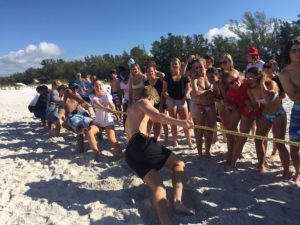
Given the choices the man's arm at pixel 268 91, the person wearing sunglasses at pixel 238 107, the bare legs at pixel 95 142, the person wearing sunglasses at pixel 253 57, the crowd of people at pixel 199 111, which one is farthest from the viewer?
the person wearing sunglasses at pixel 253 57

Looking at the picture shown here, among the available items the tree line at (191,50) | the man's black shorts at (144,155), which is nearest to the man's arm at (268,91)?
the man's black shorts at (144,155)

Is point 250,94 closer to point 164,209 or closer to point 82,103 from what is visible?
point 164,209

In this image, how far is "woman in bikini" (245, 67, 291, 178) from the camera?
362 centimetres

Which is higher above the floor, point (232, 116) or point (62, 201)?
point (232, 116)

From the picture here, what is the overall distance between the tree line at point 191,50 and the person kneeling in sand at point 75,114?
2543 centimetres

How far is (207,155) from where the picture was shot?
4.72 meters

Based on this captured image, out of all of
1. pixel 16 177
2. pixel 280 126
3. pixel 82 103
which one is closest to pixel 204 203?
pixel 280 126

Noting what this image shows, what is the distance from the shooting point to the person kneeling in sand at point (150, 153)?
2.98 meters

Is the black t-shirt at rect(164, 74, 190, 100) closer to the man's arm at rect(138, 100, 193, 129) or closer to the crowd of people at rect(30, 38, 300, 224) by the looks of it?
the crowd of people at rect(30, 38, 300, 224)

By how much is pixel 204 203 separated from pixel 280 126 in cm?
147

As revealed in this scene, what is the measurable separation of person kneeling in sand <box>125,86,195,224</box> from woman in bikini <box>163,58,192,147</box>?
72.6 inches

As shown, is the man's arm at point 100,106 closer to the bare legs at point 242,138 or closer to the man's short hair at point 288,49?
the bare legs at point 242,138

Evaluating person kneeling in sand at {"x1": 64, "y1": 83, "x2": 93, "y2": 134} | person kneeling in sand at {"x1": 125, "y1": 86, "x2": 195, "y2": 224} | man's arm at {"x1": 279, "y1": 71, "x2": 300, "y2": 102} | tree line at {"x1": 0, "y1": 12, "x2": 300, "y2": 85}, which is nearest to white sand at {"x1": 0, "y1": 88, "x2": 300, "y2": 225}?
person kneeling in sand at {"x1": 125, "y1": 86, "x2": 195, "y2": 224}

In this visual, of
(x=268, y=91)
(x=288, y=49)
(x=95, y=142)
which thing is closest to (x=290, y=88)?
(x=288, y=49)
